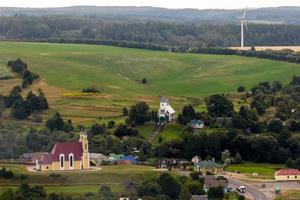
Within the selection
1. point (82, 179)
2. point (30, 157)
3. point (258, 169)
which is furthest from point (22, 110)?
point (82, 179)

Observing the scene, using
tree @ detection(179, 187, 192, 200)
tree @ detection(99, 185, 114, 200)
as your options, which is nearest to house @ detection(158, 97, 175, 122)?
tree @ detection(179, 187, 192, 200)

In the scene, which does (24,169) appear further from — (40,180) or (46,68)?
(46,68)

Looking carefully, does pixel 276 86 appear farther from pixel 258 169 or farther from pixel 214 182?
pixel 214 182

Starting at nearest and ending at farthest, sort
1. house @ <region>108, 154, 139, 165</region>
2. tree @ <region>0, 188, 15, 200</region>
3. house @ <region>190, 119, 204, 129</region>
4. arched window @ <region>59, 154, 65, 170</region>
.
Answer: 1. tree @ <region>0, 188, 15, 200</region>
2. arched window @ <region>59, 154, 65, 170</region>
3. house @ <region>108, 154, 139, 165</region>
4. house @ <region>190, 119, 204, 129</region>

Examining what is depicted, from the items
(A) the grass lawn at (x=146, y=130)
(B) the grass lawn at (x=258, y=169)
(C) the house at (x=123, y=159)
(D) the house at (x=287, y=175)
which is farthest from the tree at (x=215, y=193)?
(A) the grass lawn at (x=146, y=130)

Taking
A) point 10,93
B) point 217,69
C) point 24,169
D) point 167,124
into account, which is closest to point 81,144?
point 24,169

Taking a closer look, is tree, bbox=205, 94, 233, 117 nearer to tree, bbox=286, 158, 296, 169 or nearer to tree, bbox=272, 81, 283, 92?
tree, bbox=286, 158, 296, 169
